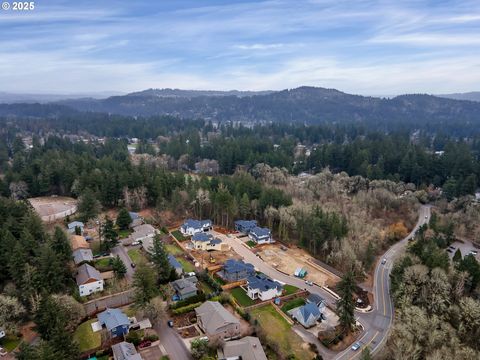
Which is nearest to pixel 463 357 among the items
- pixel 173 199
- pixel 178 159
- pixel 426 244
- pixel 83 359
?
pixel 426 244

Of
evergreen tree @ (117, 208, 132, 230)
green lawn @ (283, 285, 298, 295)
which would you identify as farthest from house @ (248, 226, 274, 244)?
evergreen tree @ (117, 208, 132, 230)

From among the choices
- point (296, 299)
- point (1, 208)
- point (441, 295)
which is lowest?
point (296, 299)

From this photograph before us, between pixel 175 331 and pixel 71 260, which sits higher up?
pixel 71 260

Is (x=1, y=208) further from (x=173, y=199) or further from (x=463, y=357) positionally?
(x=463, y=357)

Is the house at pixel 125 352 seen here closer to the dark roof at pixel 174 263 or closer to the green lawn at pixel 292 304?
the dark roof at pixel 174 263

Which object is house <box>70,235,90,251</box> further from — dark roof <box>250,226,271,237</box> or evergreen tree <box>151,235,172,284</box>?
dark roof <box>250,226,271,237</box>

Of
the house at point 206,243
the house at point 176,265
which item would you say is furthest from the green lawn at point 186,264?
the house at point 206,243
